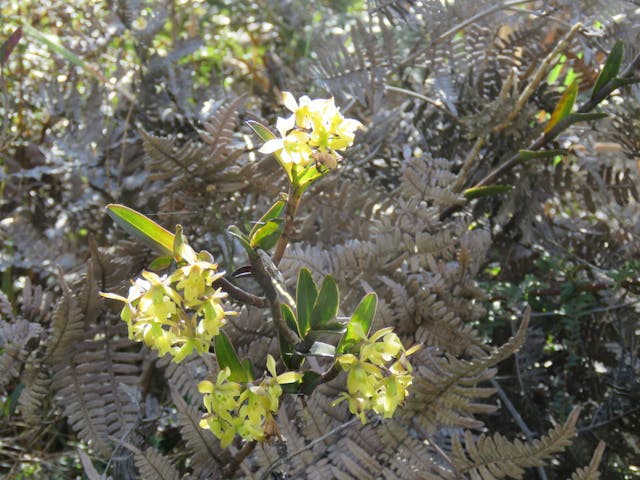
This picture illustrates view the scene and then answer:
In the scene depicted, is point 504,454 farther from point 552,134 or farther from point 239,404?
point 552,134

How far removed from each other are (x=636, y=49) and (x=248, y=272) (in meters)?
0.77

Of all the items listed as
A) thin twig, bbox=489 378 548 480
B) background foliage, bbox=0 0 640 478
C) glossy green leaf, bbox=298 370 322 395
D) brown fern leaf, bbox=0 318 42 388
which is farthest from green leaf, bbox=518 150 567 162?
brown fern leaf, bbox=0 318 42 388

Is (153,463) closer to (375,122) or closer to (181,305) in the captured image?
(181,305)

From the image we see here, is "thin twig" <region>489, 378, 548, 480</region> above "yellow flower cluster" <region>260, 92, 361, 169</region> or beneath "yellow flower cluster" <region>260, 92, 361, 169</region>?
beneath

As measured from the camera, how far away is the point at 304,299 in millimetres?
597

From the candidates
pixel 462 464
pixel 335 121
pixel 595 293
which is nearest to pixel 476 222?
pixel 595 293

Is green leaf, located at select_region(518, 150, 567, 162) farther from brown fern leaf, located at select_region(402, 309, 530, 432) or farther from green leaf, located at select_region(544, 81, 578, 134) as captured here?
brown fern leaf, located at select_region(402, 309, 530, 432)

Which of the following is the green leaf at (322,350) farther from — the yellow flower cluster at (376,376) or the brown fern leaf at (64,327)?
the brown fern leaf at (64,327)

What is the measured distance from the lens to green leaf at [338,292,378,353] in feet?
1.79

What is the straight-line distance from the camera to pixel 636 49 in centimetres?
105

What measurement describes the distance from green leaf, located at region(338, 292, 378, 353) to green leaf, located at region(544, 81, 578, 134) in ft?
1.72

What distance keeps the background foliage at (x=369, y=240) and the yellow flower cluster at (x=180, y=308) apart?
0.25 metres

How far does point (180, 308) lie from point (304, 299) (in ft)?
0.40

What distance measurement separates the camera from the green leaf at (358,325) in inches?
21.5
